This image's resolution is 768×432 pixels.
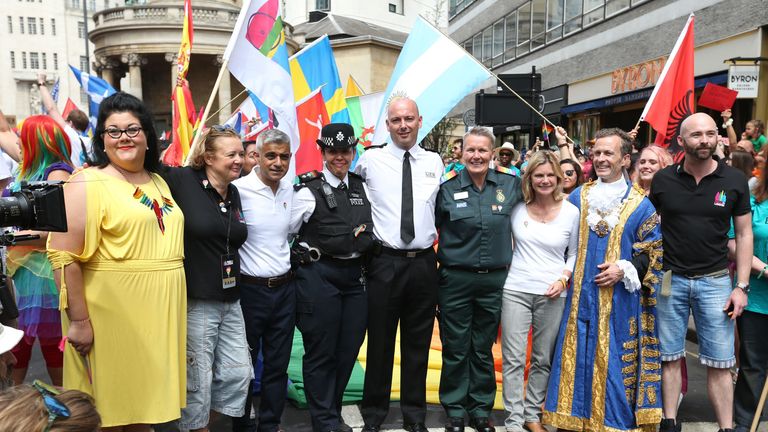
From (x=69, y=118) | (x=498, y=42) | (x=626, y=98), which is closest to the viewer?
(x=69, y=118)

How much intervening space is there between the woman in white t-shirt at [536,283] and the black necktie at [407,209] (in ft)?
2.46

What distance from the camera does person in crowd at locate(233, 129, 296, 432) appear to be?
3.73m

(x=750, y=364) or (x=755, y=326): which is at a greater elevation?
(x=755, y=326)

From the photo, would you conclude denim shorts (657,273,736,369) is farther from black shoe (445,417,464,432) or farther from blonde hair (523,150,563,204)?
black shoe (445,417,464,432)

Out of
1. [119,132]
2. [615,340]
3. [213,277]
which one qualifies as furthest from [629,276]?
[119,132]

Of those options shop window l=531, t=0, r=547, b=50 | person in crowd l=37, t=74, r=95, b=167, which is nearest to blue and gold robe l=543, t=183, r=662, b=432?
person in crowd l=37, t=74, r=95, b=167

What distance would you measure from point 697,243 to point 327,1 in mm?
52589

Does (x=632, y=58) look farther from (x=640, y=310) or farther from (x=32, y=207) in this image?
(x=32, y=207)

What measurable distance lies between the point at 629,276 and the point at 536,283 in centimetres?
59

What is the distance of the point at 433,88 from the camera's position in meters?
5.80

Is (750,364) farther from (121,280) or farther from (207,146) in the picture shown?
(121,280)

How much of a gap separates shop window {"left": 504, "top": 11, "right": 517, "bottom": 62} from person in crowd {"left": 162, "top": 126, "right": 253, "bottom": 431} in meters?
22.3

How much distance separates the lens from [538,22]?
70.7ft

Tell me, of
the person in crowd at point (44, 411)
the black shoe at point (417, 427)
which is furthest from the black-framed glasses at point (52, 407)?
the black shoe at point (417, 427)
